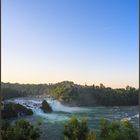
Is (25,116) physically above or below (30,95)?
below

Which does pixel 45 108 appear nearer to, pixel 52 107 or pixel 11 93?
pixel 52 107

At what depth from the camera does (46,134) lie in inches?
253

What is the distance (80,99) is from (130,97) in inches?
75.3

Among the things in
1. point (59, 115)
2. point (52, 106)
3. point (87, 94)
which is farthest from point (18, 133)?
point (87, 94)

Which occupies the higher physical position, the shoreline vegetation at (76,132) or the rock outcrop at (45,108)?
the shoreline vegetation at (76,132)

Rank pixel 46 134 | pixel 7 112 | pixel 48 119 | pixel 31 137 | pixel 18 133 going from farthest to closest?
pixel 48 119 → pixel 7 112 → pixel 46 134 → pixel 31 137 → pixel 18 133

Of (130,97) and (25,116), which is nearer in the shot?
(25,116)

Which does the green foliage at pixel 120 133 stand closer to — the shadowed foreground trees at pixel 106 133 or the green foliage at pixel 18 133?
the shadowed foreground trees at pixel 106 133

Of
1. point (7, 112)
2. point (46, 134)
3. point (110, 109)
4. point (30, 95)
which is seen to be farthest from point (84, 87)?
point (46, 134)

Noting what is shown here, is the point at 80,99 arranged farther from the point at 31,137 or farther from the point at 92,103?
the point at 31,137

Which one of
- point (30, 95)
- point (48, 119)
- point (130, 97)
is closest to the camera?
point (48, 119)

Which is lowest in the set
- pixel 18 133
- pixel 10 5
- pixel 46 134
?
pixel 46 134

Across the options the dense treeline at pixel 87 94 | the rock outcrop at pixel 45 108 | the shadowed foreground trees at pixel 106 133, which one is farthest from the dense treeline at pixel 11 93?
the shadowed foreground trees at pixel 106 133

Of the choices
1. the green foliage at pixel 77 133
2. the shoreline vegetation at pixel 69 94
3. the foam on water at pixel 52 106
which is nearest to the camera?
the green foliage at pixel 77 133
